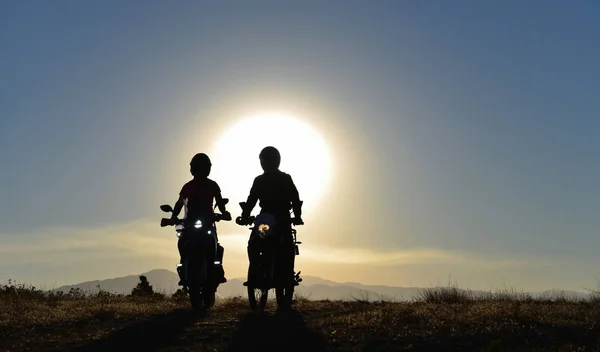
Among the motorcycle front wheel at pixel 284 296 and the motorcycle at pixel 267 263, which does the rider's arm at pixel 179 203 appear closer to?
the motorcycle at pixel 267 263

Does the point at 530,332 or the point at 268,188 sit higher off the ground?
the point at 268,188

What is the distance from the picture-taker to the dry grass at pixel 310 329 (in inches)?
337

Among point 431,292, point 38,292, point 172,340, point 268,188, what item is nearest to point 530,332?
point 172,340

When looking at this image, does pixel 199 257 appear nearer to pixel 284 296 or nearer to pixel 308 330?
pixel 284 296

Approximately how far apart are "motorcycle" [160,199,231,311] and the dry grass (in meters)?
0.54

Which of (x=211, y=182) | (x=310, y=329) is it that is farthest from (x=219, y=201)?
(x=310, y=329)

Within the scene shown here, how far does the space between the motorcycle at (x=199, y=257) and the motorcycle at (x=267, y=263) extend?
2.93 feet

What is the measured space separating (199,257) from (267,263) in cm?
136

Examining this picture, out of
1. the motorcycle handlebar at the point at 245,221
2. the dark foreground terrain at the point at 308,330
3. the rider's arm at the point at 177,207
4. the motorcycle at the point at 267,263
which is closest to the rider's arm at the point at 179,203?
the rider's arm at the point at 177,207

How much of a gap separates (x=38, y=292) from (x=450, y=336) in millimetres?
13737

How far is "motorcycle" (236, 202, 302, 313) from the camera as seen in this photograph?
1279 centimetres

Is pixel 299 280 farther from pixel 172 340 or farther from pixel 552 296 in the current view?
pixel 552 296

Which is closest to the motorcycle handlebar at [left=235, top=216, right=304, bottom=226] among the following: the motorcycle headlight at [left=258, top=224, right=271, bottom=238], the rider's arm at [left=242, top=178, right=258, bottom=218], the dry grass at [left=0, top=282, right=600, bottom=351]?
the rider's arm at [left=242, top=178, right=258, bottom=218]

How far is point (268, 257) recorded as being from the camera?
12.8m
